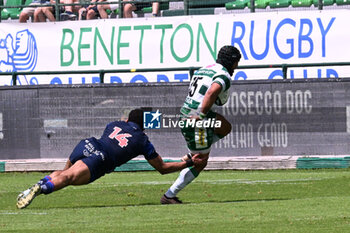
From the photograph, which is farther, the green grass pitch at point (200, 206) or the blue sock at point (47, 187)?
the blue sock at point (47, 187)

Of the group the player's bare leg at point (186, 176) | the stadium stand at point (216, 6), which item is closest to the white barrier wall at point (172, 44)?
the stadium stand at point (216, 6)

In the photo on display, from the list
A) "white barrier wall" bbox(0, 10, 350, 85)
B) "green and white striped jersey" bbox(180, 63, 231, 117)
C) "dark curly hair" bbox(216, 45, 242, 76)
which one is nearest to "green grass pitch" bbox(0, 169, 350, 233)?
"green and white striped jersey" bbox(180, 63, 231, 117)

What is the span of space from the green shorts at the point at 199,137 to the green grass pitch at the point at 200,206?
29.0 inches

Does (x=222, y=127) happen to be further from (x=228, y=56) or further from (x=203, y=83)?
(x=228, y=56)

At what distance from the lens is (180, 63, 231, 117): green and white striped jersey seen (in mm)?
11984

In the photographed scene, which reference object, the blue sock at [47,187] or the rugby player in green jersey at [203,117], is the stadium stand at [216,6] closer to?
the rugby player in green jersey at [203,117]

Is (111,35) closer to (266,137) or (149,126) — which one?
(149,126)

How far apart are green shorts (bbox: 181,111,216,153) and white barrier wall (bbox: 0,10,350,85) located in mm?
7860

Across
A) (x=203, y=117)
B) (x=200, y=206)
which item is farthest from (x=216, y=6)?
(x=200, y=206)

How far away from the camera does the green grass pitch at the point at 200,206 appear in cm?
973

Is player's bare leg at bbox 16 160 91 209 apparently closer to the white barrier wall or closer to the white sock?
the white sock

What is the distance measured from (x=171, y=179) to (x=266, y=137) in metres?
2.95

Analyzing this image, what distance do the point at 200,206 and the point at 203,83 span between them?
1.65 meters

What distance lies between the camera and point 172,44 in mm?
22234
